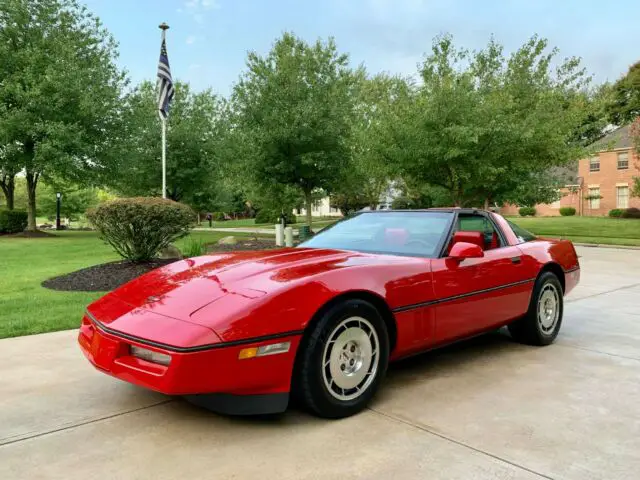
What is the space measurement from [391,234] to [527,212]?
46.7 meters

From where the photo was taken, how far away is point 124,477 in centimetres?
245

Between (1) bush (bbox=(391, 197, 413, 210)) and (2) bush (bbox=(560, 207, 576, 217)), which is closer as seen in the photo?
(1) bush (bbox=(391, 197, 413, 210))

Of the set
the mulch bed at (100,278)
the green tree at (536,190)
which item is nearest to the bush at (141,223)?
the mulch bed at (100,278)

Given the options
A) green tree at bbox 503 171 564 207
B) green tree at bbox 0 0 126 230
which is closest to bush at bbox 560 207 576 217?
green tree at bbox 503 171 564 207

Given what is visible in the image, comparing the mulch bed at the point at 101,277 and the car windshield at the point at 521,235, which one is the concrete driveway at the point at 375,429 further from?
the mulch bed at the point at 101,277

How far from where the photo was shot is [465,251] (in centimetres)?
381

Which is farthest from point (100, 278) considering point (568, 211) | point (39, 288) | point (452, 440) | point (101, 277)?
point (568, 211)

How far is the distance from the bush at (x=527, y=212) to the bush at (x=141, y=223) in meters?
42.8

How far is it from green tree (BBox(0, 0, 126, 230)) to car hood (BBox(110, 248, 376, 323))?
18.5 metres

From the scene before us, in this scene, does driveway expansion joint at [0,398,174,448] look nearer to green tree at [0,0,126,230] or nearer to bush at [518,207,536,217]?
green tree at [0,0,126,230]

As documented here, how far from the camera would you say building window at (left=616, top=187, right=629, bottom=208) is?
41281 millimetres

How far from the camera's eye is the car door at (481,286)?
3.82 m

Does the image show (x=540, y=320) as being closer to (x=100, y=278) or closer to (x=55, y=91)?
(x=100, y=278)

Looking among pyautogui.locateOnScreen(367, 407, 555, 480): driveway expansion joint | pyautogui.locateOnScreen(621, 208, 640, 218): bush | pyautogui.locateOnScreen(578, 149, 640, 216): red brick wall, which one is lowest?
pyautogui.locateOnScreen(367, 407, 555, 480): driveway expansion joint
